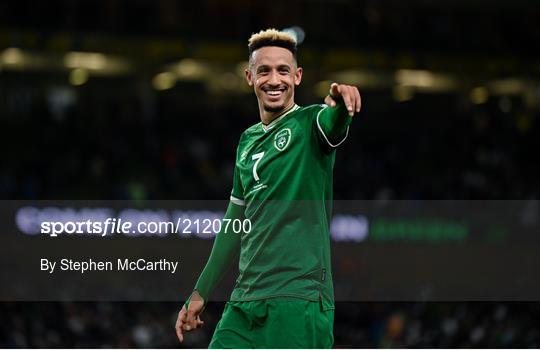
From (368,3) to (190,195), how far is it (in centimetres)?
583

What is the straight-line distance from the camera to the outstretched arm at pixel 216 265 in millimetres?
4898

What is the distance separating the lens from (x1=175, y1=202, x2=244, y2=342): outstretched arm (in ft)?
16.1

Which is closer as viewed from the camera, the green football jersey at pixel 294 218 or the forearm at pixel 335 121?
the forearm at pixel 335 121

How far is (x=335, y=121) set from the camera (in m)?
4.41

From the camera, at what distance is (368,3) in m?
20.5

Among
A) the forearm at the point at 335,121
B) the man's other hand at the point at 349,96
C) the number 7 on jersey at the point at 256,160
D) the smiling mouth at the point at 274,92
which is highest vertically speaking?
the smiling mouth at the point at 274,92

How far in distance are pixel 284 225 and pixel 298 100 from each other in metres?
15.7

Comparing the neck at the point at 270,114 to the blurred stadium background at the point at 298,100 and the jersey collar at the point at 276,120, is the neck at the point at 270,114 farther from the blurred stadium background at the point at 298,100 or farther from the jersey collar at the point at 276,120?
the blurred stadium background at the point at 298,100

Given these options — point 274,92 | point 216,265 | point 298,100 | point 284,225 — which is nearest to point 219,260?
point 216,265

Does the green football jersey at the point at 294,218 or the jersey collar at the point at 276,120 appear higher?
the jersey collar at the point at 276,120

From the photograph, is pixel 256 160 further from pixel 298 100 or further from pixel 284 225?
pixel 298 100

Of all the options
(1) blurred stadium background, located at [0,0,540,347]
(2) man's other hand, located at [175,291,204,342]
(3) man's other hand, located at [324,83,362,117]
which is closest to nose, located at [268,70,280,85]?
(3) man's other hand, located at [324,83,362,117]

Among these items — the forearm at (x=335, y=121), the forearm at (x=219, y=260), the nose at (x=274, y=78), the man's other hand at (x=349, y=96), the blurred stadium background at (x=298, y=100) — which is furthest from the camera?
the blurred stadium background at (x=298, y=100)

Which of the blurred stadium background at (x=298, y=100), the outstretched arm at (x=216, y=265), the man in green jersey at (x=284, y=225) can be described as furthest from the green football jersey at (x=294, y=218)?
the blurred stadium background at (x=298, y=100)
